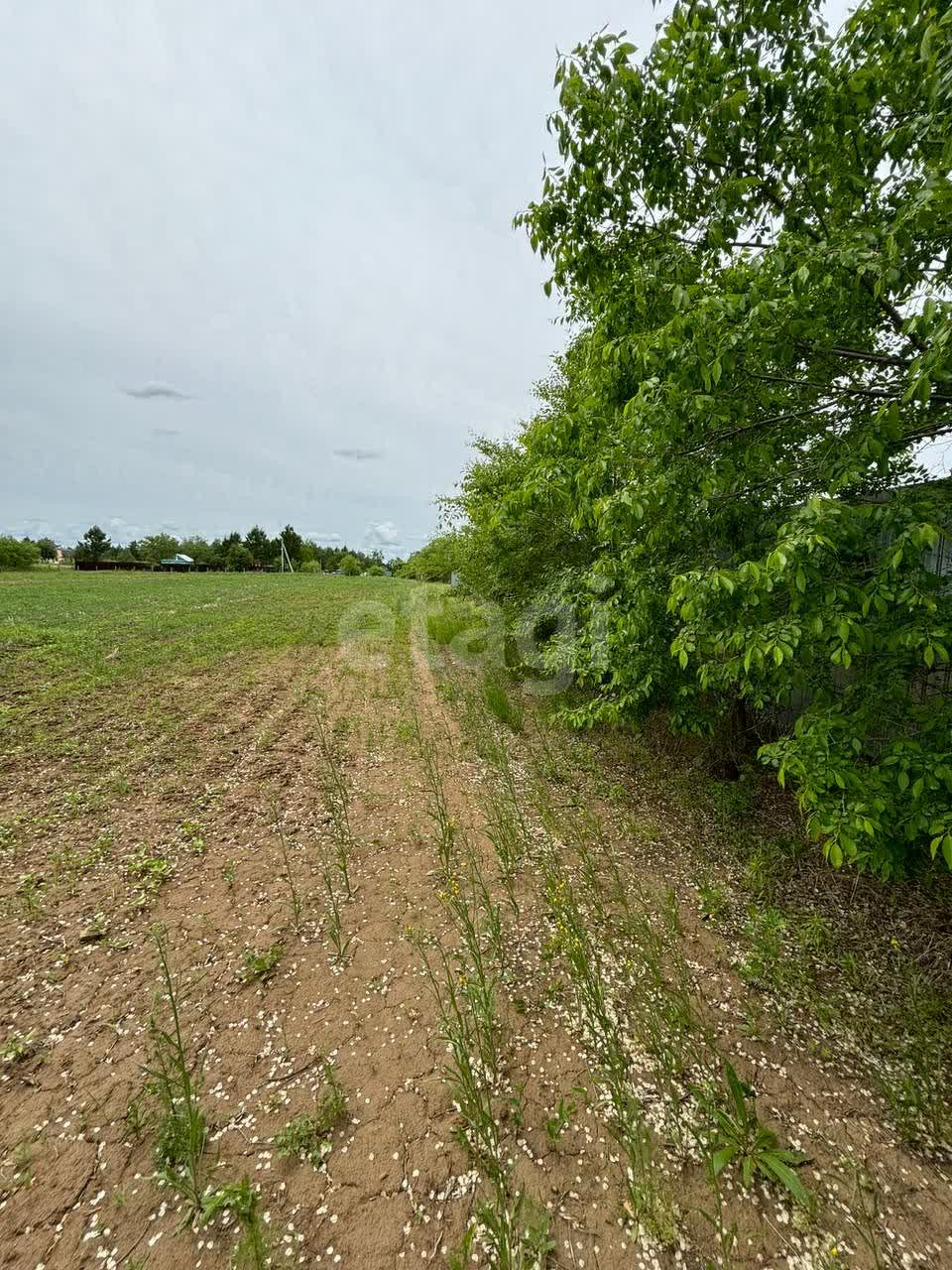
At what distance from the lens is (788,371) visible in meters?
3.37

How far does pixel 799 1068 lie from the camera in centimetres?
249

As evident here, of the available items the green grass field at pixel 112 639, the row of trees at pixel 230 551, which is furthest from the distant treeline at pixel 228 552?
the green grass field at pixel 112 639

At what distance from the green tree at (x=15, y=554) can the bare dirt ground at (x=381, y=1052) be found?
55.1m

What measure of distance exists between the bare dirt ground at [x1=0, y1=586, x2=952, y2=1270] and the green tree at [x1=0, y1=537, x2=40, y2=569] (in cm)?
5508

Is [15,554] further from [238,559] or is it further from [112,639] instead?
[112,639]

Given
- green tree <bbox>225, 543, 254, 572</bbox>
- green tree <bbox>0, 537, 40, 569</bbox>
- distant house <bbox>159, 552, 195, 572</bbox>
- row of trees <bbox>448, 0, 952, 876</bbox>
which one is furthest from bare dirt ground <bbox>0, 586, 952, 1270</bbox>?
green tree <bbox>225, 543, 254, 572</bbox>

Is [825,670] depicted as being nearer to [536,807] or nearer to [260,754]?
[536,807]

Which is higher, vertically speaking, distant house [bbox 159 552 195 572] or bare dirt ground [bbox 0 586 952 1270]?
distant house [bbox 159 552 195 572]

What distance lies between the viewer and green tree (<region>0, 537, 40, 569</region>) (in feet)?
146

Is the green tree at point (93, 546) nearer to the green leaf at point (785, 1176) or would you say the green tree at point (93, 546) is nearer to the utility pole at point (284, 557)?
the utility pole at point (284, 557)

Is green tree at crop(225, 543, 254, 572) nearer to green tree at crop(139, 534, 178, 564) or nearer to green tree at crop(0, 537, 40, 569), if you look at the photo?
green tree at crop(139, 534, 178, 564)

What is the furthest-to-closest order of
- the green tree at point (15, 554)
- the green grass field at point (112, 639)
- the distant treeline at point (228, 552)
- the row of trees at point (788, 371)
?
1. the distant treeline at point (228, 552)
2. the green tree at point (15, 554)
3. the green grass field at point (112, 639)
4. the row of trees at point (788, 371)

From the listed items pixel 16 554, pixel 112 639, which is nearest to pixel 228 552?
pixel 16 554

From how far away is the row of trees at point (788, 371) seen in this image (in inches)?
95.4
